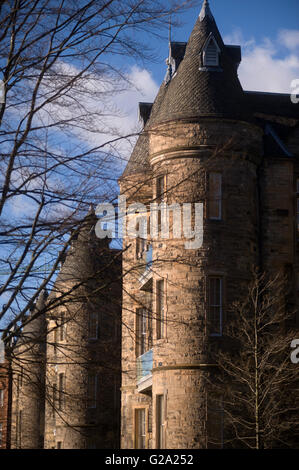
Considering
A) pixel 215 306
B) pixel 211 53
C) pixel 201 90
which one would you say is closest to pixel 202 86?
pixel 201 90

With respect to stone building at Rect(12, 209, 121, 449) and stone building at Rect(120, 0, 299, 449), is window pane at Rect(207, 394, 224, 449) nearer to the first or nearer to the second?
stone building at Rect(120, 0, 299, 449)

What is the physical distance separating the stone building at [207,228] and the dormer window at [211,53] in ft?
0.11

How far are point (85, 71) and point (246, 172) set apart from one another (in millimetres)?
15293

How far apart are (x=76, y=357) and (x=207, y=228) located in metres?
13.4

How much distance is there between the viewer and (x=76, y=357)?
11984mm

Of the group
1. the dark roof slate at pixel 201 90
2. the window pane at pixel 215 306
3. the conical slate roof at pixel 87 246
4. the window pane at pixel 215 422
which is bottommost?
the window pane at pixel 215 422

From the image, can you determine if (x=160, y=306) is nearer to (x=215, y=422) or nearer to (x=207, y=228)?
(x=207, y=228)

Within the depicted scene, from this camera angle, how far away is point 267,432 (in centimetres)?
2242

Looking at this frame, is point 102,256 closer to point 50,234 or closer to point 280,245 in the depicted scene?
point 50,234

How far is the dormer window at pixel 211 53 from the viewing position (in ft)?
88.5

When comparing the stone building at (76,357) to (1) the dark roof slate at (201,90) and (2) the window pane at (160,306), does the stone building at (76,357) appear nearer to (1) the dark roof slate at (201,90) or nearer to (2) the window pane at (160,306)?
(2) the window pane at (160,306)

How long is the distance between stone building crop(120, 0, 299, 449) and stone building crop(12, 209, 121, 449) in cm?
202

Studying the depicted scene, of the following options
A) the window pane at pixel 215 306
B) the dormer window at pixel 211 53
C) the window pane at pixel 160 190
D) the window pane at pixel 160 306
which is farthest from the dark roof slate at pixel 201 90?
the window pane at pixel 160 190
